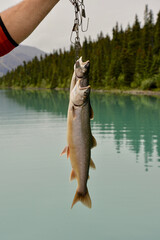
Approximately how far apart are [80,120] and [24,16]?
5.17ft

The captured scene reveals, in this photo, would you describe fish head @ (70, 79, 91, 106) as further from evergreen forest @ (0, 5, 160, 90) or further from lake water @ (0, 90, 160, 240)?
evergreen forest @ (0, 5, 160, 90)

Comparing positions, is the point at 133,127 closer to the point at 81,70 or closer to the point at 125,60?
the point at 81,70

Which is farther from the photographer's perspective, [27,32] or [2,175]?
[2,175]

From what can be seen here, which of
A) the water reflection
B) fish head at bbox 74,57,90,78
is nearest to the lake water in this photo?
the water reflection

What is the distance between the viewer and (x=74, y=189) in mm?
15234

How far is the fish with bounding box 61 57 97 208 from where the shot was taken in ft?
9.11

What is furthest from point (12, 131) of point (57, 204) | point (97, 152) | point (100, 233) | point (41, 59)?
point (41, 59)

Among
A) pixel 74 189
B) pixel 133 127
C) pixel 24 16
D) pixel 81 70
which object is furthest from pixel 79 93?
pixel 133 127

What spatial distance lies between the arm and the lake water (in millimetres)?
10112

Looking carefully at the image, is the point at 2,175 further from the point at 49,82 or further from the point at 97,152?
the point at 49,82

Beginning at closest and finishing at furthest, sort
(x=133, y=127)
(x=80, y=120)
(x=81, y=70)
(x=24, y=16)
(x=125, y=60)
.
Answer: (x=24, y=16) < (x=81, y=70) < (x=80, y=120) < (x=133, y=127) < (x=125, y=60)

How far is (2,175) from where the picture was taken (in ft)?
56.3

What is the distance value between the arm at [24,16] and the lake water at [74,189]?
10.1 meters

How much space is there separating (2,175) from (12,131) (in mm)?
12004
